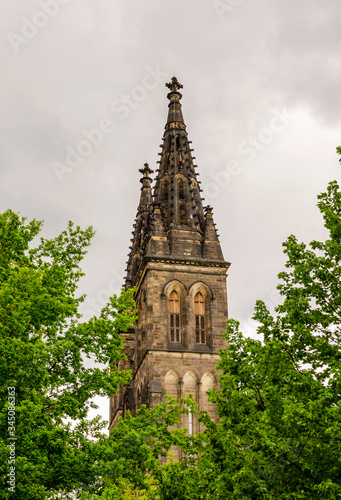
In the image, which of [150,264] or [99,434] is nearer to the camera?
[99,434]

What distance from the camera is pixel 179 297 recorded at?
148ft

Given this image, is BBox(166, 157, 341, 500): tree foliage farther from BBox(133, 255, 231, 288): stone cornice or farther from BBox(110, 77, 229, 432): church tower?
BBox(133, 255, 231, 288): stone cornice

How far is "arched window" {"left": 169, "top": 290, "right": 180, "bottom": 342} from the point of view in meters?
43.9

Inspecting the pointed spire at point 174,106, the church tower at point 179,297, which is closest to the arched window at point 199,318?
the church tower at point 179,297

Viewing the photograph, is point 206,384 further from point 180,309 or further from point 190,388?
point 180,309

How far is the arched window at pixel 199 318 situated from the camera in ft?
145

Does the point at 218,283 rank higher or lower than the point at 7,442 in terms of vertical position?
higher

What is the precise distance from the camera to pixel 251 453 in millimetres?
13539

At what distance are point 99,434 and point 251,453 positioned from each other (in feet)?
16.9

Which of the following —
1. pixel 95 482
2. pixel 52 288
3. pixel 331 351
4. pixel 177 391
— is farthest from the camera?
pixel 177 391

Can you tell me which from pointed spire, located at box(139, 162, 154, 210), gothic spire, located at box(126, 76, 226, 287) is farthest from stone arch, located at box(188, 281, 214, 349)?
pointed spire, located at box(139, 162, 154, 210)

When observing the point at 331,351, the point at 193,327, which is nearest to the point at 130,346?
the point at 193,327

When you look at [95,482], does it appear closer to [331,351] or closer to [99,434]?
[99,434]

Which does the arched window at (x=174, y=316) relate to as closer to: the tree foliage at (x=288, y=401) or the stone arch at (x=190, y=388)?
the stone arch at (x=190, y=388)
